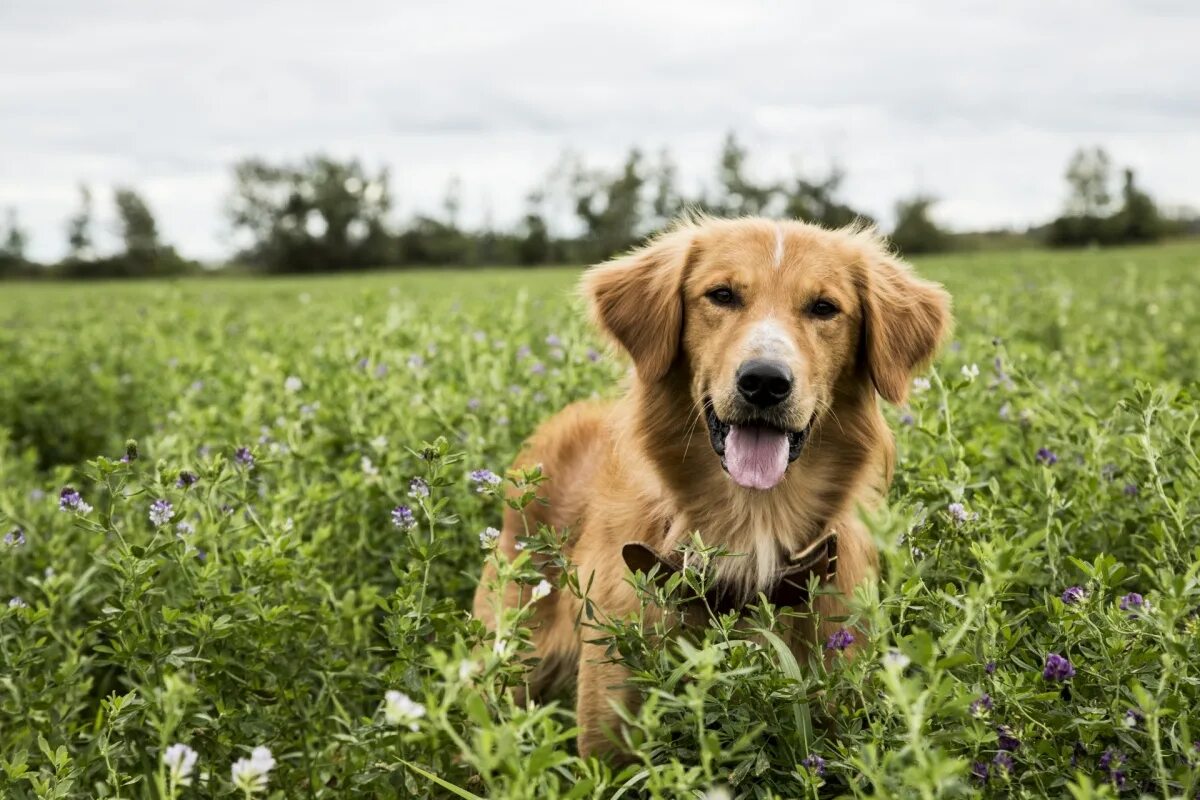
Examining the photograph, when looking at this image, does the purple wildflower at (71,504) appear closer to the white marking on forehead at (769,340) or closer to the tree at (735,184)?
the white marking on forehead at (769,340)

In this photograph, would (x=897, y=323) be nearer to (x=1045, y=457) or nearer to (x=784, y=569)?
(x=1045, y=457)

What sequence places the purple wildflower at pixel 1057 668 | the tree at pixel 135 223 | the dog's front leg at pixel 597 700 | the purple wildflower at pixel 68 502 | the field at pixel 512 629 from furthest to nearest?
the tree at pixel 135 223 < the dog's front leg at pixel 597 700 < the purple wildflower at pixel 68 502 < the purple wildflower at pixel 1057 668 < the field at pixel 512 629

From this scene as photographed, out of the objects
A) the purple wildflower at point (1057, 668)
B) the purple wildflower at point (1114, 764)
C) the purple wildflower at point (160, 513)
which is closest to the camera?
the purple wildflower at point (1114, 764)

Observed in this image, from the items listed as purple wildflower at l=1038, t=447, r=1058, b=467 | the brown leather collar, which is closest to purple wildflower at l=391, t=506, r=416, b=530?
the brown leather collar

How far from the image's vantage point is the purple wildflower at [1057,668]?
6.41 ft

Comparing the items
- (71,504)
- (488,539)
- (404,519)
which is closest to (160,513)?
(71,504)

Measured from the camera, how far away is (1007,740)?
1954mm

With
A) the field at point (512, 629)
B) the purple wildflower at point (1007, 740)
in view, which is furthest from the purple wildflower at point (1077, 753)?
the purple wildflower at point (1007, 740)

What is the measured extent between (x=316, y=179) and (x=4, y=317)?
60364mm

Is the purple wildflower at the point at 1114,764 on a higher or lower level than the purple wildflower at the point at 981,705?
lower

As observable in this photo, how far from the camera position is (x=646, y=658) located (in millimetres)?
2037

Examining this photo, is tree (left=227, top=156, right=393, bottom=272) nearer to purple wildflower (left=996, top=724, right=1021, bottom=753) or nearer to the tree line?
the tree line

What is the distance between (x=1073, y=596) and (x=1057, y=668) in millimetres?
334

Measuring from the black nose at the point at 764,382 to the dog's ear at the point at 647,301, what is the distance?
1.46 feet
